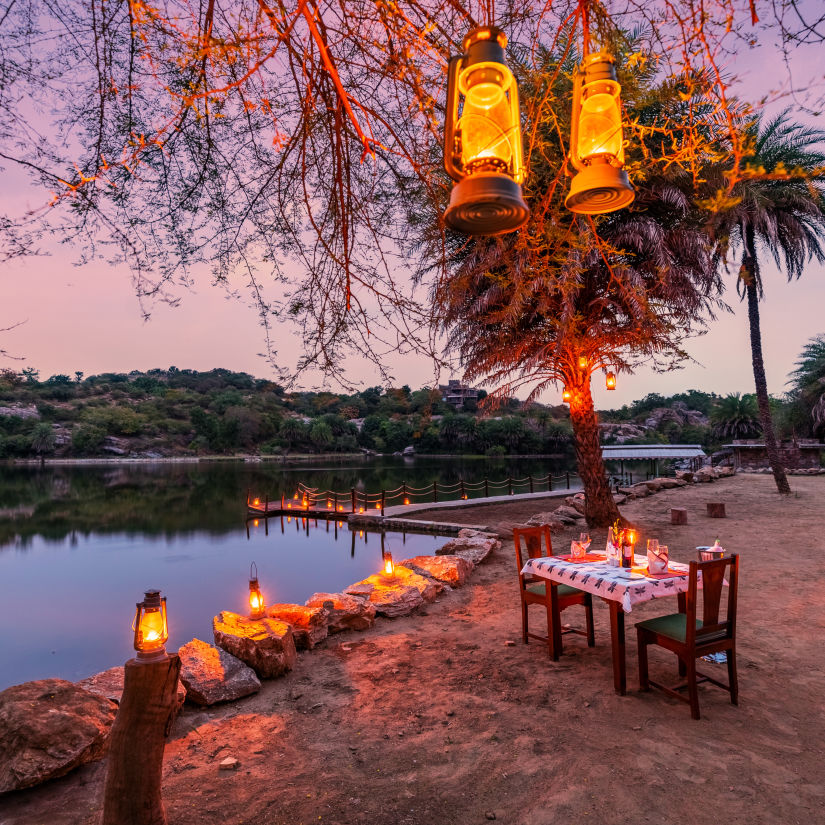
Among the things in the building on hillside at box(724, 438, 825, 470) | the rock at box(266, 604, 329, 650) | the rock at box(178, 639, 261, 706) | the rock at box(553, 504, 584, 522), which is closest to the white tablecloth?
the rock at box(266, 604, 329, 650)

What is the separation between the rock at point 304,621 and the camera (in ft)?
15.9

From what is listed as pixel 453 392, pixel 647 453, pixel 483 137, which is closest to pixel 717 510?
pixel 453 392

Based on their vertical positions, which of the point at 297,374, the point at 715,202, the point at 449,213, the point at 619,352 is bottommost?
the point at 297,374

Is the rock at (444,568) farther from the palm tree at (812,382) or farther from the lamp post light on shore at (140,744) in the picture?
the palm tree at (812,382)

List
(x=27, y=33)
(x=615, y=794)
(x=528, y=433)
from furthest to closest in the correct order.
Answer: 1. (x=528, y=433)
2. (x=615, y=794)
3. (x=27, y=33)

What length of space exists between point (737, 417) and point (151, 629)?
3651 centimetres

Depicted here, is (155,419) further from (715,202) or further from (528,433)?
(715,202)

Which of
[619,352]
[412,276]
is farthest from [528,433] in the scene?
[412,276]

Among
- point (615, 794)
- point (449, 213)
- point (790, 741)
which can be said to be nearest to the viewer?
point (449, 213)

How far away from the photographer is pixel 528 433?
49531mm

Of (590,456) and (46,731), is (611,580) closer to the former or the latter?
(46,731)

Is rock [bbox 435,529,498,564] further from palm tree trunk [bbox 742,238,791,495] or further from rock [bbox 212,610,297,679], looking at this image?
palm tree trunk [bbox 742,238,791,495]

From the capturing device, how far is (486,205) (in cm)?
122

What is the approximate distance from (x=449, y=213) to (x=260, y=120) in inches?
76.4
